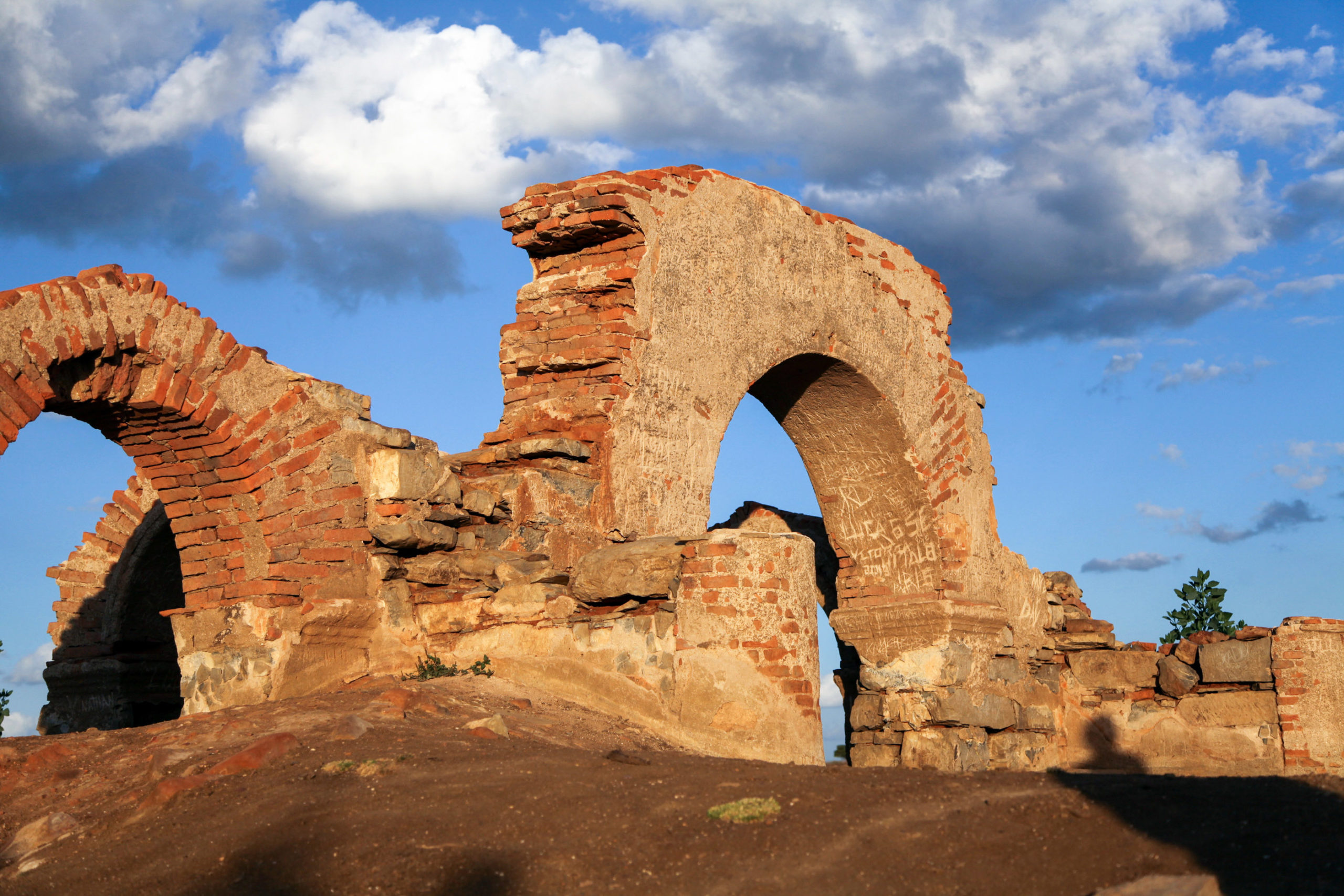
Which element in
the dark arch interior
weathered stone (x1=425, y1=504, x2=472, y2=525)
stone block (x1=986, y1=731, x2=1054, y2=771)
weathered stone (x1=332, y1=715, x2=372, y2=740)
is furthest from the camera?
stone block (x1=986, y1=731, x2=1054, y2=771)

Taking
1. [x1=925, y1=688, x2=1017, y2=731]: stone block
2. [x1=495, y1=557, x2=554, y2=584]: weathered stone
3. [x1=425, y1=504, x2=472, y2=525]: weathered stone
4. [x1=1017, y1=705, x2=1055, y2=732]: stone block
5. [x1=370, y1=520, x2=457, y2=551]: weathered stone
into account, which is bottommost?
[x1=1017, y1=705, x2=1055, y2=732]: stone block

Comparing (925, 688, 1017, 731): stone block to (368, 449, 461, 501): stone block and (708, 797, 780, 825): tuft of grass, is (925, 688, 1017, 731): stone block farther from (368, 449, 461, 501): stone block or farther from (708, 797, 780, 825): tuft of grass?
(708, 797, 780, 825): tuft of grass

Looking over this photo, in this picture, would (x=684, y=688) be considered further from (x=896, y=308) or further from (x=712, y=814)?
(x=896, y=308)

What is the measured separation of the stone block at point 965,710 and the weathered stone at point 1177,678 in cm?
160

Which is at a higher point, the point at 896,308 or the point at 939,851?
the point at 896,308

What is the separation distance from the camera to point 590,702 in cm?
569

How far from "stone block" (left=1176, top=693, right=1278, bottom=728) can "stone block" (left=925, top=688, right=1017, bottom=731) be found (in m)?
1.75

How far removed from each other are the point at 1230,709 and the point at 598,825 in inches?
321

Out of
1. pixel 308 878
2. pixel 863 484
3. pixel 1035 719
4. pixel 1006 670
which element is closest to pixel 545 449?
pixel 308 878

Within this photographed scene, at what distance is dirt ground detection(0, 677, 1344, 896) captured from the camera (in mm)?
2824

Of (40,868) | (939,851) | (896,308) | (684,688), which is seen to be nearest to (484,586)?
(684,688)

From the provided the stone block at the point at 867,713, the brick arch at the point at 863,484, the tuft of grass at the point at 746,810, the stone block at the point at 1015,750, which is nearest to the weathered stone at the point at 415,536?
the tuft of grass at the point at 746,810

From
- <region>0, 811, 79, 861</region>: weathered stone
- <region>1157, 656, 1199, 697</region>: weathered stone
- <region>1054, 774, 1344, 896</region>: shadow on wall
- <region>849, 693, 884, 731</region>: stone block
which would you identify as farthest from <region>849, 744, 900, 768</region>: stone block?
<region>0, 811, 79, 861</region>: weathered stone

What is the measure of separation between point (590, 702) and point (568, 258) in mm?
2944
